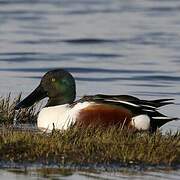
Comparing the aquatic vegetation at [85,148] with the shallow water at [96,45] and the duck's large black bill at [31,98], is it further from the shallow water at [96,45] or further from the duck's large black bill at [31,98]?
the shallow water at [96,45]

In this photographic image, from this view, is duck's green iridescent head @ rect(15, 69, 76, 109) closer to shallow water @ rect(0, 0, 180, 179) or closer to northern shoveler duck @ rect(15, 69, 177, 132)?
northern shoveler duck @ rect(15, 69, 177, 132)

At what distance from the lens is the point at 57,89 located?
10.7 m

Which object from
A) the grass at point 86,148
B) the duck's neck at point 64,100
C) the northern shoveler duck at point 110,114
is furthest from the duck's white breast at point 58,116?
the grass at point 86,148

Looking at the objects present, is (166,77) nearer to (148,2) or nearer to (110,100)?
(110,100)

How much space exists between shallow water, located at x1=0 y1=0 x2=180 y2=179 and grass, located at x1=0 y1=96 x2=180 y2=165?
217 centimetres

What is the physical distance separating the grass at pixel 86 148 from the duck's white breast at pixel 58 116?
47.5 inches

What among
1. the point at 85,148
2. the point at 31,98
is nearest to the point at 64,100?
the point at 31,98

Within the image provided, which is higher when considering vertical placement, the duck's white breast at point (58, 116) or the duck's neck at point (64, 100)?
the duck's neck at point (64, 100)

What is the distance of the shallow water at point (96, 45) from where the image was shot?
14438 millimetres

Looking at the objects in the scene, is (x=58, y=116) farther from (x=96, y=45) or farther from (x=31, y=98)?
(x=96, y=45)

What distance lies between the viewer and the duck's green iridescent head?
1063 centimetres

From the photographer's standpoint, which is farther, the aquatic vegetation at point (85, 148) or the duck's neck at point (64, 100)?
the duck's neck at point (64, 100)

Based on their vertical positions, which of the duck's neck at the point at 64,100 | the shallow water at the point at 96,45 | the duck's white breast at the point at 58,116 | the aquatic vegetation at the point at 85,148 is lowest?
the aquatic vegetation at the point at 85,148

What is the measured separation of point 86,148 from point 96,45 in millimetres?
12310
